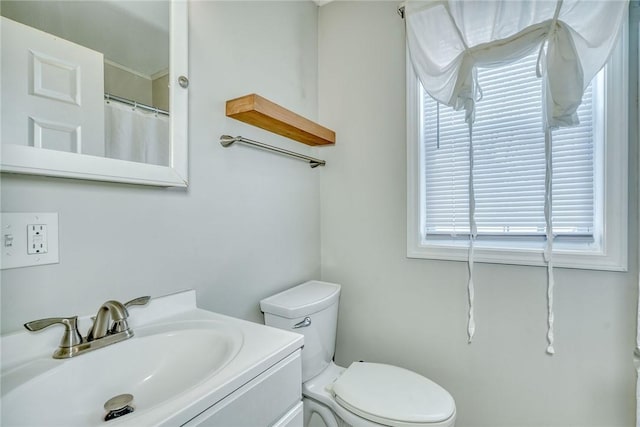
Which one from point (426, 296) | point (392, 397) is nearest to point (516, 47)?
point (426, 296)

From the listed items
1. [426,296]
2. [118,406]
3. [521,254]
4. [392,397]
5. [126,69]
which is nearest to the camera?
[118,406]

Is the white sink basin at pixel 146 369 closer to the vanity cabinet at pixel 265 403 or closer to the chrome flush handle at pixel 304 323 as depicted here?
the vanity cabinet at pixel 265 403

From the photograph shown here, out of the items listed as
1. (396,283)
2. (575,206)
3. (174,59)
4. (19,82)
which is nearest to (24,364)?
(19,82)

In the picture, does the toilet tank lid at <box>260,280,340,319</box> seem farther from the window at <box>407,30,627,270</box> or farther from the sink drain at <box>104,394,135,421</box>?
the sink drain at <box>104,394,135,421</box>

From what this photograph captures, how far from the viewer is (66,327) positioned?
0.67m

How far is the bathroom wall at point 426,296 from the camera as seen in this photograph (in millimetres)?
1066

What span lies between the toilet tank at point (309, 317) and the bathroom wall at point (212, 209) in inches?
3.4

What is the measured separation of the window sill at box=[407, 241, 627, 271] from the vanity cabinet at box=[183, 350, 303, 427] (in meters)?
0.86

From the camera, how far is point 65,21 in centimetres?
73

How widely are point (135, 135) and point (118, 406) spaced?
0.70 m

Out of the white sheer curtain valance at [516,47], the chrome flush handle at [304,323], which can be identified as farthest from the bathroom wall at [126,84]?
the white sheer curtain valance at [516,47]

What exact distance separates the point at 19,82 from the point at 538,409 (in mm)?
1978

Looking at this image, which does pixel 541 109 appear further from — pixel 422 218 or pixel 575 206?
pixel 422 218

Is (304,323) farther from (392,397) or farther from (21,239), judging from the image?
(21,239)
